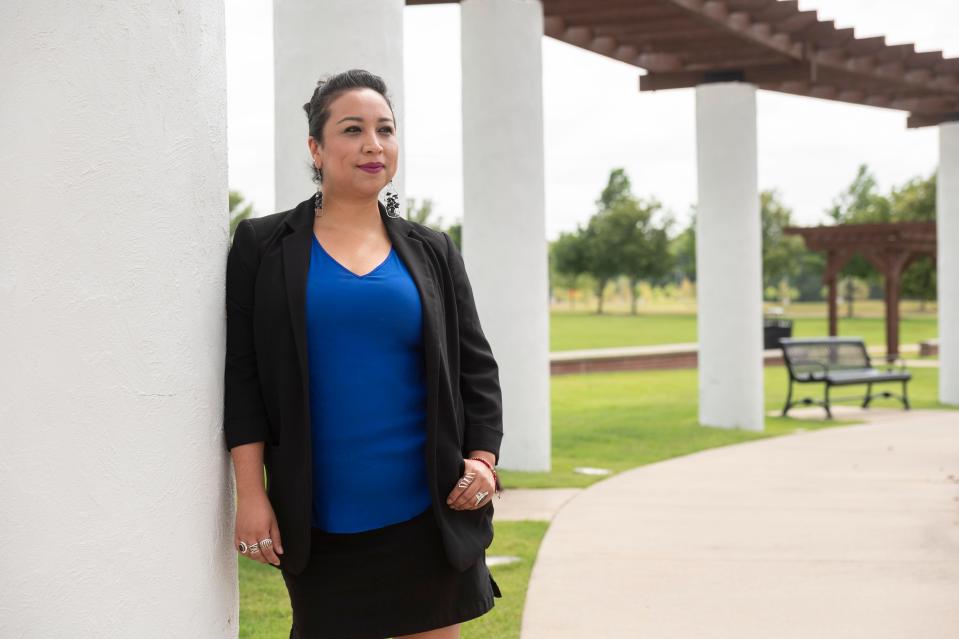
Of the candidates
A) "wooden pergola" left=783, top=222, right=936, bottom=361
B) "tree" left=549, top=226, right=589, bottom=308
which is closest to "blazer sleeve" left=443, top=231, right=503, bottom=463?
"wooden pergola" left=783, top=222, right=936, bottom=361

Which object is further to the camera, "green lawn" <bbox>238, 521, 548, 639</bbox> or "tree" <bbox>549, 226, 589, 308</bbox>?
"tree" <bbox>549, 226, 589, 308</bbox>

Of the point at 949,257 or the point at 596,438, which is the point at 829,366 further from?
the point at 596,438

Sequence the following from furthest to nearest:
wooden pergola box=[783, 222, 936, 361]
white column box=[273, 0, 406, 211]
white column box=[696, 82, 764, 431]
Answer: wooden pergola box=[783, 222, 936, 361] → white column box=[696, 82, 764, 431] → white column box=[273, 0, 406, 211]

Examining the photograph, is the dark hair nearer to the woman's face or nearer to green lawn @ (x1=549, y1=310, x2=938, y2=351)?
the woman's face

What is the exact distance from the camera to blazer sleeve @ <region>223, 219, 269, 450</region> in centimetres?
254

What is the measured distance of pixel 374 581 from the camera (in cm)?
262

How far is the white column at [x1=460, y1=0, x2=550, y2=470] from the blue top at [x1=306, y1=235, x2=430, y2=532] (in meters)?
6.97

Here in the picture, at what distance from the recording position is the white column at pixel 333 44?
5.81 meters

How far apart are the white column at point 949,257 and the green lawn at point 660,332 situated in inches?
700

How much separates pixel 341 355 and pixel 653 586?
11.3ft

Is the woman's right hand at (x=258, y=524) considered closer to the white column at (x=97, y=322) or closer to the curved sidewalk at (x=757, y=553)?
the white column at (x=97, y=322)

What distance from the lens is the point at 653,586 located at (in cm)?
548

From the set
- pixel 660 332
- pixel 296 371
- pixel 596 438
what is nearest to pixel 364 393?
pixel 296 371

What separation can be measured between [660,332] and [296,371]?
40.2 meters
